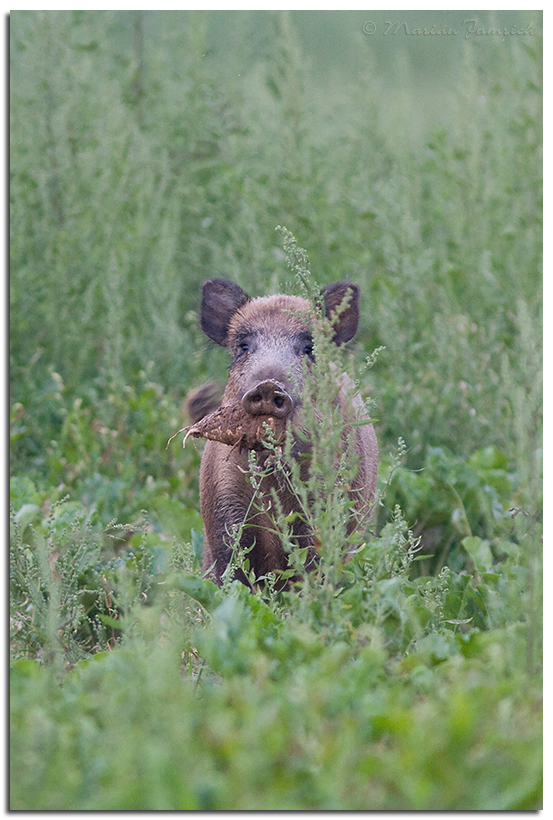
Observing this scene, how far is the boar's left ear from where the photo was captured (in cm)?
439

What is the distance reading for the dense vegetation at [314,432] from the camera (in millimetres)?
2066

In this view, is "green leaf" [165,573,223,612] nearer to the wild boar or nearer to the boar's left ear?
the wild boar

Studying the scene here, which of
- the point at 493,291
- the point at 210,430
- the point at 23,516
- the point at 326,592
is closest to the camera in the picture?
the point at 326,592

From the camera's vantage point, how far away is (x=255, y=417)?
3.70m

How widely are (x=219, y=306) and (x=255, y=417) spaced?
1078 mm

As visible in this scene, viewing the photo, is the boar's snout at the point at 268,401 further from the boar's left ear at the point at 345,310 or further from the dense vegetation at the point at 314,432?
the boar's left ear at the point at 345,310

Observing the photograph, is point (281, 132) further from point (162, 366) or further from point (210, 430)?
point (210, 430)

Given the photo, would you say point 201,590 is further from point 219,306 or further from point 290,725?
point 219,306

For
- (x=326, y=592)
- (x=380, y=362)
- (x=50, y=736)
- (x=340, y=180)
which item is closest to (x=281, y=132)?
(x=340, y=180)

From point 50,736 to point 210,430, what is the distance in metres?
1.82

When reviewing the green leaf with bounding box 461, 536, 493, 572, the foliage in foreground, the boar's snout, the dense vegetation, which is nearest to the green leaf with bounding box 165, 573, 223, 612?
the dense vegetation

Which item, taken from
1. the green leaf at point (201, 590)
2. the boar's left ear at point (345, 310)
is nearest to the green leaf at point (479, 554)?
the boar's left ear at point (345, 310)

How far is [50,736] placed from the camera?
208 cm

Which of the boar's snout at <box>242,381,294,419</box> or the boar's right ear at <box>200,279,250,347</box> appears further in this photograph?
the boar's right ear at <box>200,279,250,347</box>
